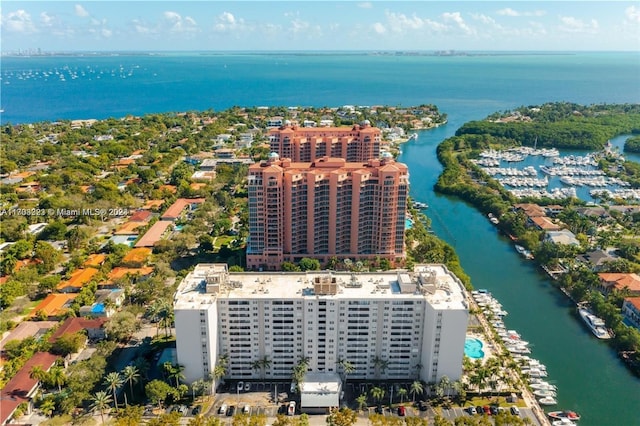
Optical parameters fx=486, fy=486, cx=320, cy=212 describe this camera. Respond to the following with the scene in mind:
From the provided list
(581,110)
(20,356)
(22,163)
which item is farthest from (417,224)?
(581,110)

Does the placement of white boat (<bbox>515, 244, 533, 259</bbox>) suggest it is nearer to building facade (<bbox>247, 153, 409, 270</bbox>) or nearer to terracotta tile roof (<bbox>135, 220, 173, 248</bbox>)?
building facade (<bbox>247, 153, 409, 270</bbox>)

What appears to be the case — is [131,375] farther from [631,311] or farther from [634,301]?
[634,301]

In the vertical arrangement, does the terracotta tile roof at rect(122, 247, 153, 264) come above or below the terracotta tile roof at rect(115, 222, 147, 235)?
above

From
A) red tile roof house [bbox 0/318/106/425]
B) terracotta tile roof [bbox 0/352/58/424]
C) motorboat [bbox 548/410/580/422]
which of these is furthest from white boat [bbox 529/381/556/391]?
terracotta tile roof [bbox 0/352/58/424]

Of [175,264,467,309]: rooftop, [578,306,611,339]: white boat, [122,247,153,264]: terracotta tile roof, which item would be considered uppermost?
[175,264,467,309]: rooftop

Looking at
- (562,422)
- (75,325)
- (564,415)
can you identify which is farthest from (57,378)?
(564,415)

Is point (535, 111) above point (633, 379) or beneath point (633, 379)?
above

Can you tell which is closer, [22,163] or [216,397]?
[216,397]

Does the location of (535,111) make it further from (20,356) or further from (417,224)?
(20,356)
